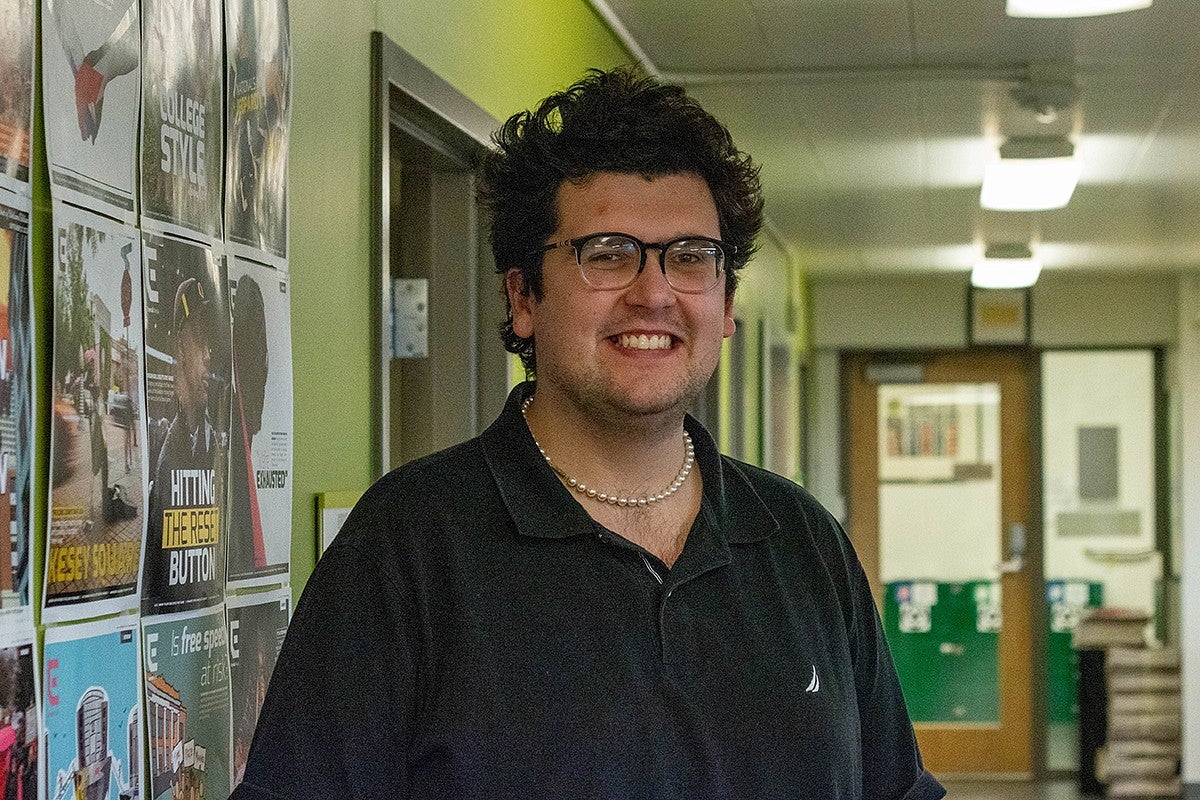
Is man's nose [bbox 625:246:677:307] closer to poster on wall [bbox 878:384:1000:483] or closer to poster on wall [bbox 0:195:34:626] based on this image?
poster on wall [bbox 0:195:34:626]

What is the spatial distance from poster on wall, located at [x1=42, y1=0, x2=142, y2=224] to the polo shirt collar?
1.35 feet

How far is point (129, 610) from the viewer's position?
4.97 ft

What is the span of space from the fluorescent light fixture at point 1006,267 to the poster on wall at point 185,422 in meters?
5.89

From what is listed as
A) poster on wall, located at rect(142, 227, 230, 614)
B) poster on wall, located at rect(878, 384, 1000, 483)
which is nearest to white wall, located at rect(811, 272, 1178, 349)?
poster on wall, located at rect(878, 384, 1000, 483)

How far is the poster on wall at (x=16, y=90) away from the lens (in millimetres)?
1282

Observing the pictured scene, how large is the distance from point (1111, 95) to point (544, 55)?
2.01 meters

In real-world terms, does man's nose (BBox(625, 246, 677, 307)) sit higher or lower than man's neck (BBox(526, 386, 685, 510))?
higher

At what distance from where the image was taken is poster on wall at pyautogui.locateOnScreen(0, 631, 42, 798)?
128cm

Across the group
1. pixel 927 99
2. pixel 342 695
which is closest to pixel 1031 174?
pixel 927 99

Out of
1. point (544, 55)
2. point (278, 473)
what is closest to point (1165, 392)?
point (544, 55)

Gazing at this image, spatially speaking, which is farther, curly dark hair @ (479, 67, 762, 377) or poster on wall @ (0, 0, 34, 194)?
curly dark hair @ (479, 67, 762, 377)

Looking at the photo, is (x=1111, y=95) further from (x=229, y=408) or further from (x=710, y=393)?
(x=229, y=408)

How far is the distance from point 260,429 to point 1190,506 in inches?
304

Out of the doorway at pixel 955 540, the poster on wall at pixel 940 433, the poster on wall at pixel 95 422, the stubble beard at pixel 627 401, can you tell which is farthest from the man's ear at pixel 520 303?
the poster on wall at pixel 940 433
